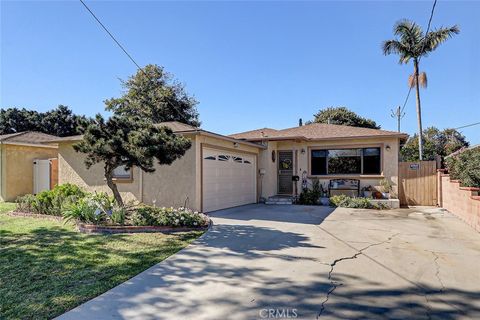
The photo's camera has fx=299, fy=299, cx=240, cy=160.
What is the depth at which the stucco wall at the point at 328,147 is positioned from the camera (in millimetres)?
13773

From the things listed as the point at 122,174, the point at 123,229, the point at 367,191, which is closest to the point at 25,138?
the point at 122,174

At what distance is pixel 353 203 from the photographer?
502 inches

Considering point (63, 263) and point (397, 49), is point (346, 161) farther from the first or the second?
point (63, 263)

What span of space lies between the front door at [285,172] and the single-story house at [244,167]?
5 cm

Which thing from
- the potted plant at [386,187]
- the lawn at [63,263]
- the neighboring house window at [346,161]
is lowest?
the lawn at [63,263]

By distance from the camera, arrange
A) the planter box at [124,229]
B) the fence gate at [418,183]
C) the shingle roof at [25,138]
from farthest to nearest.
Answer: the shingle roof at [25,138]
the fence gate at [418,183]
the planter box at [124,229]

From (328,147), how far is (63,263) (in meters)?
12.5

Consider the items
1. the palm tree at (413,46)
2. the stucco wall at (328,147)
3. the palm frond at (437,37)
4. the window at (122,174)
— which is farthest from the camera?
the palm tree at (413,46)

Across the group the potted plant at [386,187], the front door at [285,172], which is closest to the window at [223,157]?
the front door at [285,172]

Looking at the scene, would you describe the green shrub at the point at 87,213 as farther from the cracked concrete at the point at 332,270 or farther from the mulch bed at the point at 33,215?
the cracked concrete at the point at 332,270

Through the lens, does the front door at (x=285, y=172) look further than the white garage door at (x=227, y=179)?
Yes

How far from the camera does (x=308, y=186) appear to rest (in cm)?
1505

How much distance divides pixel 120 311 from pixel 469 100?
1995cm

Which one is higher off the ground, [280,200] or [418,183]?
[418,183]
